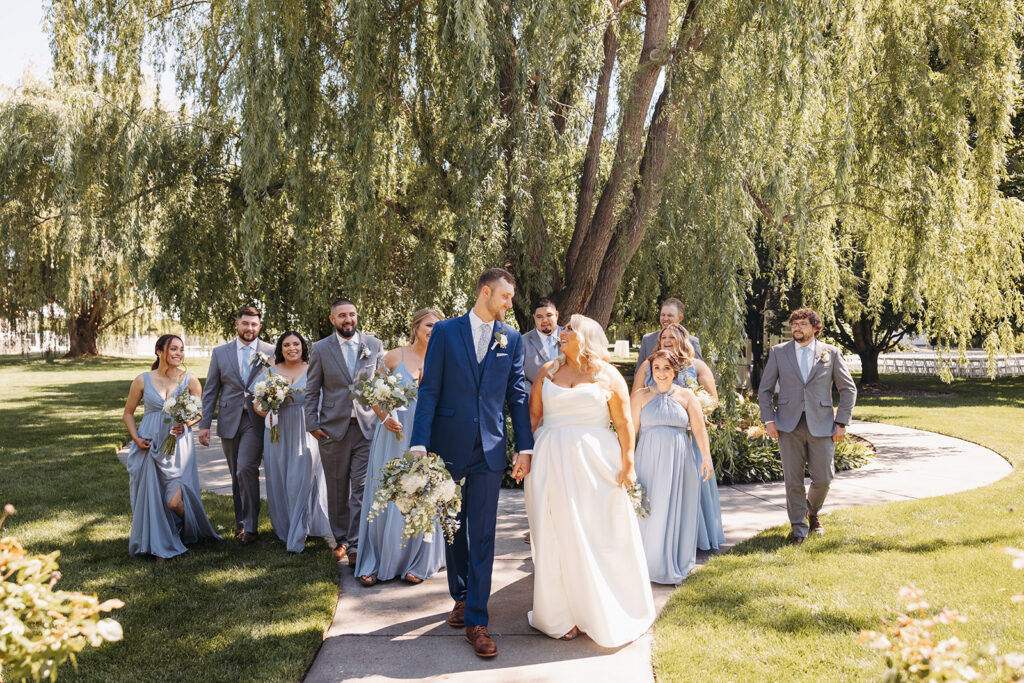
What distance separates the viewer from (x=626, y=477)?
4422mm

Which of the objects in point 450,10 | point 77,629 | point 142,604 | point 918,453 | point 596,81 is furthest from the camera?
point 918,453

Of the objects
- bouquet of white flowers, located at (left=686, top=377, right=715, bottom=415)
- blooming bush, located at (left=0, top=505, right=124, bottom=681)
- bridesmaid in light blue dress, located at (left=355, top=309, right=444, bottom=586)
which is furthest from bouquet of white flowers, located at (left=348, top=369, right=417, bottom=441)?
blooming bush, located at (left=0, top=505, right=124, bottom=681)

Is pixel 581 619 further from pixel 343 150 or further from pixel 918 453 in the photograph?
pixel 918 453

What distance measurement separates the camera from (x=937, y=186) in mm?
8867

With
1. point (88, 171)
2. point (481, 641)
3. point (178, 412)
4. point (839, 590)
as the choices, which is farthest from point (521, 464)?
point (88, 171)

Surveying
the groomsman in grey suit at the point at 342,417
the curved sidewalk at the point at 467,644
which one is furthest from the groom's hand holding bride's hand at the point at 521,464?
the groomsman in grey suit at the point at 342,417

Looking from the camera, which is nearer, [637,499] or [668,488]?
[637,499]

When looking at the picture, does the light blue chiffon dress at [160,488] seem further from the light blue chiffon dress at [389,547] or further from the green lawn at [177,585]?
the light blue chiffon dress at [389,547]

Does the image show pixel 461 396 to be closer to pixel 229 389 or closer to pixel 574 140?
pixel 229 389

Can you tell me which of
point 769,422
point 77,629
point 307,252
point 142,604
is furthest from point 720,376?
point 77,629

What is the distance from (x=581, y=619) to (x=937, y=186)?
7.29 meters

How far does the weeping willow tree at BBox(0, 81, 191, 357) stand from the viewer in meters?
9.53

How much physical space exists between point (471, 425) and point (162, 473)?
3.20m

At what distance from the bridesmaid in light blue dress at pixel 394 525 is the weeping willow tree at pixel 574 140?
4.58 ft
